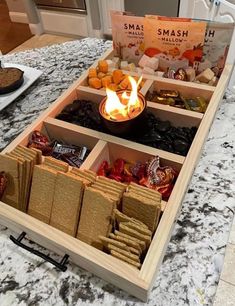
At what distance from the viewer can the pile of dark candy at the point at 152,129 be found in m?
0.58

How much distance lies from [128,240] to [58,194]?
0.49 feet

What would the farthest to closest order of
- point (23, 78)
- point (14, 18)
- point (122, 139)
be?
point (14, 18)
point (23, 78)
point (122, 139)

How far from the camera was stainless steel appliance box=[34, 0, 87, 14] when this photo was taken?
2.36 meters

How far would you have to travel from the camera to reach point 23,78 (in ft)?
2.76

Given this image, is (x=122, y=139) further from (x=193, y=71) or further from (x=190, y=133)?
(x=193, y=71)

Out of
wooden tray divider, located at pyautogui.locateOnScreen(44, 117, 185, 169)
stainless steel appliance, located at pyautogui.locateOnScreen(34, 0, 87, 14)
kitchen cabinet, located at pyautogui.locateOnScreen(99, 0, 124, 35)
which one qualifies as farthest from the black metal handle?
stainless steel appliance, located at pyautogui.locateOnScreen(34, 0, 87, 14)

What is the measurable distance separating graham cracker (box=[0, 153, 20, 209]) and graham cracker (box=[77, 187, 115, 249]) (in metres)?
0.15

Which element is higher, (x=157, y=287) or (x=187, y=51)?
(x=187, y=51)

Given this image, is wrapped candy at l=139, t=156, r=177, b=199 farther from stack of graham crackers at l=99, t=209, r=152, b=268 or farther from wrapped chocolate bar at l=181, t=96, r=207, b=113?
wrapped chocolate bar at l=181, t=96, r=207, b=113

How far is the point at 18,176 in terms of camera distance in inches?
19.7

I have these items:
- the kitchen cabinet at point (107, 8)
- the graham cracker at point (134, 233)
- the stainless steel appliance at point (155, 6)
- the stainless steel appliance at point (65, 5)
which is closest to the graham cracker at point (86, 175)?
the graham cracker at point (134, 233)

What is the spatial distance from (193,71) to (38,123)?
1.47 feet

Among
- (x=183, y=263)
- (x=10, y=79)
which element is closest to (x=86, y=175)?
(x=183, y=263)

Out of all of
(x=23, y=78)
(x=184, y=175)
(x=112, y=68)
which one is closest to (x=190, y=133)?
(x=184, y=175)
